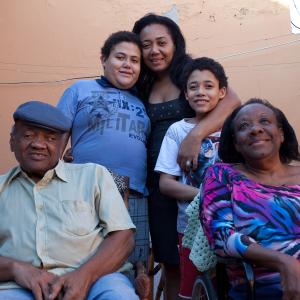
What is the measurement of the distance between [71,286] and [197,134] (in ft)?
3.75

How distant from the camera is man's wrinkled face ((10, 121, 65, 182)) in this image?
2.52 metres

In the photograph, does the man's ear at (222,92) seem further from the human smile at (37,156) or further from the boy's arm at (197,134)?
the human smile at (37,156)

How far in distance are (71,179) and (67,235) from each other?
0.91ft

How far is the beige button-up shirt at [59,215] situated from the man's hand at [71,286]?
116 mm

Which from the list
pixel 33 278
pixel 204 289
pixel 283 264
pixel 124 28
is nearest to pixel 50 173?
pixel 33 278

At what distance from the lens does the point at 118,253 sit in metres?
2.48

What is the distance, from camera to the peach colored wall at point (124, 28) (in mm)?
5645

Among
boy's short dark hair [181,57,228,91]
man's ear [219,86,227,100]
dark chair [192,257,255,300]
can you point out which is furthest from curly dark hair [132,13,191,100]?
dark chair [192,257,255,300]

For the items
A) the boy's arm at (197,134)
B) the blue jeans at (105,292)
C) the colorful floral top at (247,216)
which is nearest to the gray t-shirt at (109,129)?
the boy's arm at (197,134)

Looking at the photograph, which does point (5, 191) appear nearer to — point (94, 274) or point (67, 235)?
point (67, 235)

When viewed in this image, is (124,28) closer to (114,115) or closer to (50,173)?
(114,115)

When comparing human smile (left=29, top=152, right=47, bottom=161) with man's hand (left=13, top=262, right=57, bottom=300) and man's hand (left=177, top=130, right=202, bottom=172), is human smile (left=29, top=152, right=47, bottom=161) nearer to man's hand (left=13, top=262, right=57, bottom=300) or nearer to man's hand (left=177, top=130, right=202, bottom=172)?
man's hand (left=13, top=262, right=57, bottom=300)

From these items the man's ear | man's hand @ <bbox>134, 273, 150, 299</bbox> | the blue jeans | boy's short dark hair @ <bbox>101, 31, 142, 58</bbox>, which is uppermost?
boy's short dark hair @ <bbox>101, 31, 142, 58</bbox>

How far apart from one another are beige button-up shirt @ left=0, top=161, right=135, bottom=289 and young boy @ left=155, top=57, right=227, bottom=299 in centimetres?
50
